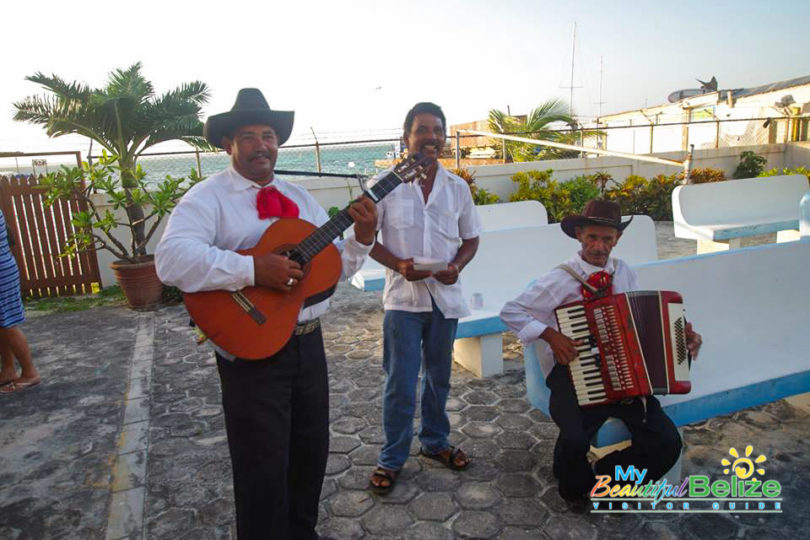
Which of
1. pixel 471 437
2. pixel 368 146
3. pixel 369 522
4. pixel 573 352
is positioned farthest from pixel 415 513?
pixel 368 146

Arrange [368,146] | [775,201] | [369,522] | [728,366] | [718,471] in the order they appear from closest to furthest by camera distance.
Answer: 1. [369,522]
2. [718,471]
3. [728,366]
4. [775,201]
5. [368,146]

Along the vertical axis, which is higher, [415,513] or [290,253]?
[290,253]

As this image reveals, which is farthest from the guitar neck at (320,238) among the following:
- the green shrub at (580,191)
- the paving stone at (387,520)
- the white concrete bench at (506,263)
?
the green shrub at (580,191)

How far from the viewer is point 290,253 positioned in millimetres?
2240

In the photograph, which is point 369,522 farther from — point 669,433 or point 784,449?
point 784,449

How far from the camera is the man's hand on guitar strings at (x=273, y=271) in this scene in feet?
6.90

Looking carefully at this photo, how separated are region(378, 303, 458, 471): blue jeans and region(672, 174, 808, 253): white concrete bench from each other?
18.2 ft

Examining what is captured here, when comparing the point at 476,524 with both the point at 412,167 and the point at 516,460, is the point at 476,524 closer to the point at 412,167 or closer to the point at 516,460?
the point at 516,460

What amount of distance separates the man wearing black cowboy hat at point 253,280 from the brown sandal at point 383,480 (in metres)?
0.77

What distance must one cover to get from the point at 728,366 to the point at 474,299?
1924mm

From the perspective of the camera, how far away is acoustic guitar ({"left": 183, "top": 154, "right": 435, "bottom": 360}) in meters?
2.11

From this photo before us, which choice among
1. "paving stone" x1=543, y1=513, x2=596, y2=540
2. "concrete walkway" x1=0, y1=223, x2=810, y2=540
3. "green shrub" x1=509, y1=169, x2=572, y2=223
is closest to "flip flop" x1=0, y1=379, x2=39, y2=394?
"concrete walkway" x1=0, y1=223, x2=810, y2=540

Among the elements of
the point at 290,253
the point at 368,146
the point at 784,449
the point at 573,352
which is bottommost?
the point at 784,449

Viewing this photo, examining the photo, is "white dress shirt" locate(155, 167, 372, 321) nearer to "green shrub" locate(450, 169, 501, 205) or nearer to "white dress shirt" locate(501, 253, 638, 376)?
"white dress shirt" locate(501, 253, 638, 376)
